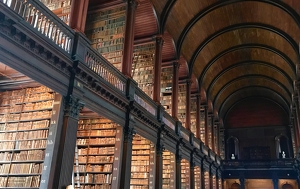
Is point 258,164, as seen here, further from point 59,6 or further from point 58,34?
point 58,34

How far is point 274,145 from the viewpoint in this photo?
2059 centimetres

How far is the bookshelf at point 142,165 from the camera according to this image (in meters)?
8.84

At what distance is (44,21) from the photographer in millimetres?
5129

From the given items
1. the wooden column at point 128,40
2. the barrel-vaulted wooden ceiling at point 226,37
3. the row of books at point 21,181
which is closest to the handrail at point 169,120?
the barrel-vaulted wooden ceiling at point 226,37

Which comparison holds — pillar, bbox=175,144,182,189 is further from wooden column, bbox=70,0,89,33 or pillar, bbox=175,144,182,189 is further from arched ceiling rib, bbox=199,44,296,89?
wooden column, bbox=70,0,89,33

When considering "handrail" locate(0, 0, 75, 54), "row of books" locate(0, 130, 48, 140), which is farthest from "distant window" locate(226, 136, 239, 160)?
"handrail" locate(0, 0, 75, 54)

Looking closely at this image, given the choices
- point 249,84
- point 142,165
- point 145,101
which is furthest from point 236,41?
point 142,165

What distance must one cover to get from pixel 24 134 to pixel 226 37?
436 inches

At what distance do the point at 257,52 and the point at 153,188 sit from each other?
10.8 m

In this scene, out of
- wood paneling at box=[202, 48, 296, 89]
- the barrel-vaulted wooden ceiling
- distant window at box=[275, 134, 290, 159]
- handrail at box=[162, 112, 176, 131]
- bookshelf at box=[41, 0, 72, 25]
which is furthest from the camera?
distant window at box=[275, 134, 290, 159]

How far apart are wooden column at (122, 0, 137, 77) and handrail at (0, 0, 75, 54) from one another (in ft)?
7.05

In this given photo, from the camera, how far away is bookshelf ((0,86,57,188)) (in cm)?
591

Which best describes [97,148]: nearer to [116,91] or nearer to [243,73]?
[116,91]

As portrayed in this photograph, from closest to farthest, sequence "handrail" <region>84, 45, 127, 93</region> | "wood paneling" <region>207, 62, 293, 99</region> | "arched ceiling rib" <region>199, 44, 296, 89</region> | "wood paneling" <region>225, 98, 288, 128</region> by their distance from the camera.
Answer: "handrail" <region>84, 45, 127, 93</region> → "arched ceiling rib" <region>199, 44, 296, 89</region> → "wood paneling" <region>207, 62, 293, 99</region> → "wood paneling" <region>225, 98, 288, 128</region>
